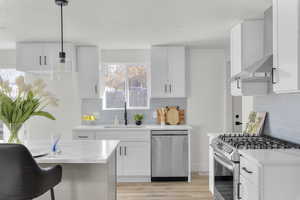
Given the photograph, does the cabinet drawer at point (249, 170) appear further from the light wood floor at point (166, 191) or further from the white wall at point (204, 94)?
the white wall at point (204, 94)

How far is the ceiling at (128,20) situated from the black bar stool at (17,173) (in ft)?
5.19

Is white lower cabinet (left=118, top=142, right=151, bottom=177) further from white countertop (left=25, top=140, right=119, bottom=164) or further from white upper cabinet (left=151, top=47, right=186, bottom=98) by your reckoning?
white countertop (left=25, top=140, right=119, bottom=164)

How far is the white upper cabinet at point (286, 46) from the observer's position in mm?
2023

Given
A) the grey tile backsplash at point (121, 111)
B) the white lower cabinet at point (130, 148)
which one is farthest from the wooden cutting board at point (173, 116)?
the white lower cabinet at point (130, 148)

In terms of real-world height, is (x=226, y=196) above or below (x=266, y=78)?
below

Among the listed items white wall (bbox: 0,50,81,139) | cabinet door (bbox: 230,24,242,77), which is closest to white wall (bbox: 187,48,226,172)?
cabinet door (bbox: 230,24,242,77)

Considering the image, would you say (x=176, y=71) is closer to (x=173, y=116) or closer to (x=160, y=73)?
(x=160, y=73)

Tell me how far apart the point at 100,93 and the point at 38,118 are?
1205 mm

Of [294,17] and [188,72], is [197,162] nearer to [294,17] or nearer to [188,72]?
[188,72]

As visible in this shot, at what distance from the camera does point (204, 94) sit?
210 inches

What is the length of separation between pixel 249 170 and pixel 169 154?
8.10 ft

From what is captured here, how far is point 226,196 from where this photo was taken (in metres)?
2.88

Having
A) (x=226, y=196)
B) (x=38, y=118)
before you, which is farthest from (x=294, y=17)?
(x=38, y=118)

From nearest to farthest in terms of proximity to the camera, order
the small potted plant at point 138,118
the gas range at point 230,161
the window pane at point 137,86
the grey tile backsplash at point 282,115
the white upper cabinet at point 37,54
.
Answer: the gas range at point 230,161, the grey tile backsplash at point 282,115, the white upper cabinet at point 37,54, the small potted plant at point 138,118, the window pane at point 137,86
